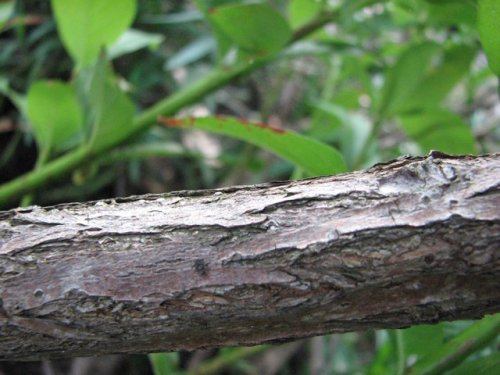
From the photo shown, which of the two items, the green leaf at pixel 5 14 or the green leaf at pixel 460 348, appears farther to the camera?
the green leaf at pixel 5 14

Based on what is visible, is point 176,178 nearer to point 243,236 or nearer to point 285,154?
point 285,154

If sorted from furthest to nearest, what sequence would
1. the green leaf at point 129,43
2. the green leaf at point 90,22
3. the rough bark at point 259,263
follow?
1. the green leaf at point 129,43
2. the green leaf at point 90,22
3. the rough bark at point 259,263

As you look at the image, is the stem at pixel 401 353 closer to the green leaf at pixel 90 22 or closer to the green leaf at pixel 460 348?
the green leaf at pixel 460 348

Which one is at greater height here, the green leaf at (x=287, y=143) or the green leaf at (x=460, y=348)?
the green leaf at (x=287, y=143)

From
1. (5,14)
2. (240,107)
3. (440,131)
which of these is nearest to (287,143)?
(440,131)

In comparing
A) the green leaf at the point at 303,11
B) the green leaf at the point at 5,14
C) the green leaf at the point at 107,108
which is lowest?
the green leaf at the point at 107,108

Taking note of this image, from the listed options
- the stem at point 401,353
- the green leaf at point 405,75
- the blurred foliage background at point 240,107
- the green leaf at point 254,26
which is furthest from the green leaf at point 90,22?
the stem at point 401,353

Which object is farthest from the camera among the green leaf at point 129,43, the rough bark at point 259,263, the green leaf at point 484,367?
the green leaf at point 129,43

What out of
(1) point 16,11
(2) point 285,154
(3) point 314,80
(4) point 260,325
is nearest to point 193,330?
(4) point 260,325

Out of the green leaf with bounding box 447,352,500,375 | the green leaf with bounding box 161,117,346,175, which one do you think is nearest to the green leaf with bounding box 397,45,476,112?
the green leaf with bounding box 161,117,346,175
